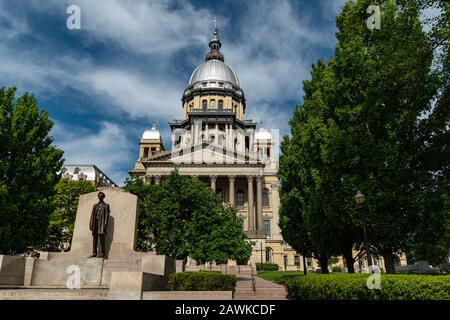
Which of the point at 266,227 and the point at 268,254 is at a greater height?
the point at 266,227

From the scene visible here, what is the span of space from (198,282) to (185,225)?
13.1 m

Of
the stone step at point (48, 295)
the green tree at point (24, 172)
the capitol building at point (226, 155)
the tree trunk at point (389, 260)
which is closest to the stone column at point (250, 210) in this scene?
the capitol building at point (226, 155)

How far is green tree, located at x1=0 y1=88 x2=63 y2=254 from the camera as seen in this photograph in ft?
62.2

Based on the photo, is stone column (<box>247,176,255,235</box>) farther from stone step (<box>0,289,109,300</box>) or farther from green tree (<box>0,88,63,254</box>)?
stone step (<box>0,289,109,300</box>)

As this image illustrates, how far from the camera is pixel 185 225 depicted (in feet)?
81.8

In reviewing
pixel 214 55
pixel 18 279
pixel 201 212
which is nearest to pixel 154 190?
pixel 201 212

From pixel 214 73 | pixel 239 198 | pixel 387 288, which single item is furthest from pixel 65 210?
pixel 214 73

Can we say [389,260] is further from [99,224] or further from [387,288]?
[99,224]

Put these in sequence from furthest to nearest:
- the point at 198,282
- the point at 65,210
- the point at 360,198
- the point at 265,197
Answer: the point at 265,197
the point at 65,210
the point at 360,198
the point at 198,282

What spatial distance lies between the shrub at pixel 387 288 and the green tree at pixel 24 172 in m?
16.4

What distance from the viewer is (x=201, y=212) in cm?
2572

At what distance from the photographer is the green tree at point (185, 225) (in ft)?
80.3
